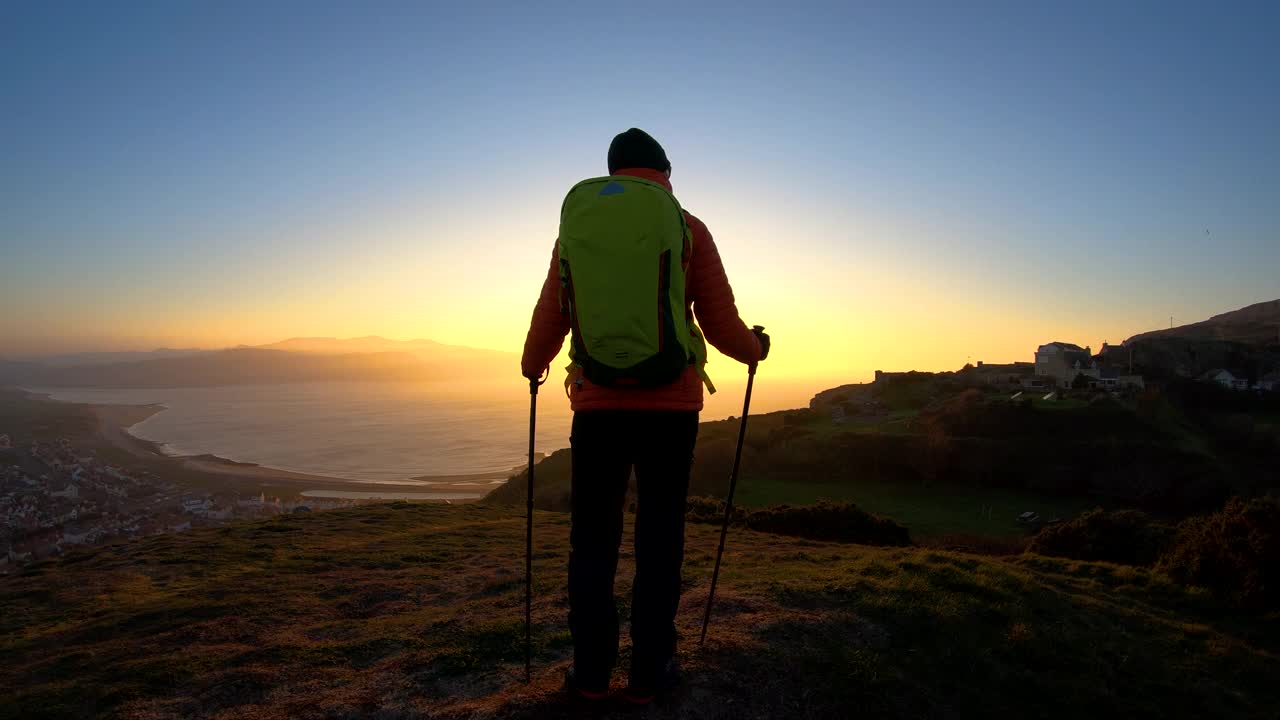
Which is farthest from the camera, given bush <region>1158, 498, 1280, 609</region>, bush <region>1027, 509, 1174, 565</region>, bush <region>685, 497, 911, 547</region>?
bush <region>685, 497, 911, 547</region>

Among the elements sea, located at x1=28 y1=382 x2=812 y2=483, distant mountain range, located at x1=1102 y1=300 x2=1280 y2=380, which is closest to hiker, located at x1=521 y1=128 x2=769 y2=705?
sea, located at x1=28 y1=382 x2=812 y2=483

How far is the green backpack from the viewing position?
8.93 ft

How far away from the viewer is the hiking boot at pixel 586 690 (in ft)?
10.3

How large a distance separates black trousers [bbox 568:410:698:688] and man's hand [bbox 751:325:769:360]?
21.0 inches

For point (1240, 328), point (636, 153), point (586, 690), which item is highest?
point (1240, 328)

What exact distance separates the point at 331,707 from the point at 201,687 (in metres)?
1.18

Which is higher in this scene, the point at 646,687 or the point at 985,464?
the point at 646,687

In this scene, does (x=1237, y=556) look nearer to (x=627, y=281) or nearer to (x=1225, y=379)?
(x=627, y=281)

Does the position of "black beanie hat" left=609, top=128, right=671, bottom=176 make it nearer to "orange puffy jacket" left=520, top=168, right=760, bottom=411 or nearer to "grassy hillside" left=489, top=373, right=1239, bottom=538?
"orange puffy jacket" left=520, top=168, right=760, bottom=411

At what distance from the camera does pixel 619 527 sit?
3127 millimetres

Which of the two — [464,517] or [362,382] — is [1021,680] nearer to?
→ [464,517]

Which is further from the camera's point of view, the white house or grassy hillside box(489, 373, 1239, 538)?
the white house

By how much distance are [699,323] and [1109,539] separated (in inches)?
439

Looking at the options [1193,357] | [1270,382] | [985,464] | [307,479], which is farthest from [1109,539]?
[1193,357]
